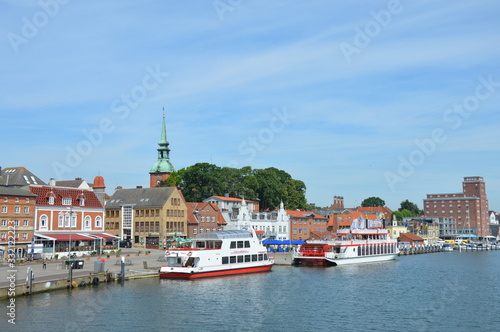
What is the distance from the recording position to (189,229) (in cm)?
10800

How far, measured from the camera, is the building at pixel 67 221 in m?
76.5

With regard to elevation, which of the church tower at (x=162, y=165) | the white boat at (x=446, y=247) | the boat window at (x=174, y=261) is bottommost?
the white boat at (x=446, y=247)

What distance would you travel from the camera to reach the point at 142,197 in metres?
105

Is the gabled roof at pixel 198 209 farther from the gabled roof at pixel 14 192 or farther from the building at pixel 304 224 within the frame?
the gabled roof at pixel 14 192

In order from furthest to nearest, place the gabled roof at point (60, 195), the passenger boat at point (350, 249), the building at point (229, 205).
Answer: the building at point (229, 205) → the passenger boat at point (350, 249) → the gabled roof at point (60, 195)

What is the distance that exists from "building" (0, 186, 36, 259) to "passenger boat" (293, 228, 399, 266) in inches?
1532

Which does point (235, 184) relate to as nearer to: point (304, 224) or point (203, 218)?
point (304, 224)

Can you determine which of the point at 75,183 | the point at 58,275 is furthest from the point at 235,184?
the point at 58,275

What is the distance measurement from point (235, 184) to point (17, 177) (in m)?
55.5

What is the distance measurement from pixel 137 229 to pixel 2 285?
2254 inches

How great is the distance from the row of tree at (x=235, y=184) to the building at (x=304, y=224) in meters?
11.0

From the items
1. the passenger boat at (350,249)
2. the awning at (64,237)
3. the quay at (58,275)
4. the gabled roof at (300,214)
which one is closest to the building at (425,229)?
the gabled roof at (300,214)

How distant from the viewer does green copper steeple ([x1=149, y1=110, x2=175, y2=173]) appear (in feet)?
518

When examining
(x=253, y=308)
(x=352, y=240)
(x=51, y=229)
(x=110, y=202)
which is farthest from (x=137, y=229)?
(x=253, y=308)
